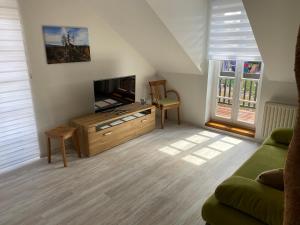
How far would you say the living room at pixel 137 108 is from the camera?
2.40 metres

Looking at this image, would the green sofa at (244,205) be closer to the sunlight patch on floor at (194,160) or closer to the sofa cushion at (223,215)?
the sofa cushion at (223,215)

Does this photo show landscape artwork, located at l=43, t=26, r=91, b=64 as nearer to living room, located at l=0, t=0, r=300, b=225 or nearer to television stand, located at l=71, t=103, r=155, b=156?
living room, located at l=0, t=0, r=300, b=225

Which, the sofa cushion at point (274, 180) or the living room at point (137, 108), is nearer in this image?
the sofa cushion at point (274, 180)

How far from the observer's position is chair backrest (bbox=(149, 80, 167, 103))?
180 inches

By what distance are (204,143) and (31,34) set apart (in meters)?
2.97

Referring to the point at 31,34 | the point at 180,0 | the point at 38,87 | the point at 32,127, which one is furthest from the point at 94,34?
the point at 32,127

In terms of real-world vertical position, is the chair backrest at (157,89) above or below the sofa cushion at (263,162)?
above

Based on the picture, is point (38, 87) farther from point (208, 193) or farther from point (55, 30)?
point (208, 193)

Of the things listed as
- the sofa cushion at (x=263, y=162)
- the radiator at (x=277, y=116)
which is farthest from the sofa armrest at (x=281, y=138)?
the radiator at (x=277, y=116)

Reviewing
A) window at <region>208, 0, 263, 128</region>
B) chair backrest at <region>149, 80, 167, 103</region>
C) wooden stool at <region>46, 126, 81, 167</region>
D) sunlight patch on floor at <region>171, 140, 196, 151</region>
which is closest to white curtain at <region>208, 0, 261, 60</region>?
window at <region>208, 0, 263, 128</region>

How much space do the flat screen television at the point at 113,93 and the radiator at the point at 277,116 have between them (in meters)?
2.20

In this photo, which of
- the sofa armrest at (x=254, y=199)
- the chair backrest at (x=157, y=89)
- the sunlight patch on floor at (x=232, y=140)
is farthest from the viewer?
the chair backrest at (x=157, y=89)

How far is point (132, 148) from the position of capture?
12.0ft

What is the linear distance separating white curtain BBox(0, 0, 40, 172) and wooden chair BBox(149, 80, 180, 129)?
2.19 m
